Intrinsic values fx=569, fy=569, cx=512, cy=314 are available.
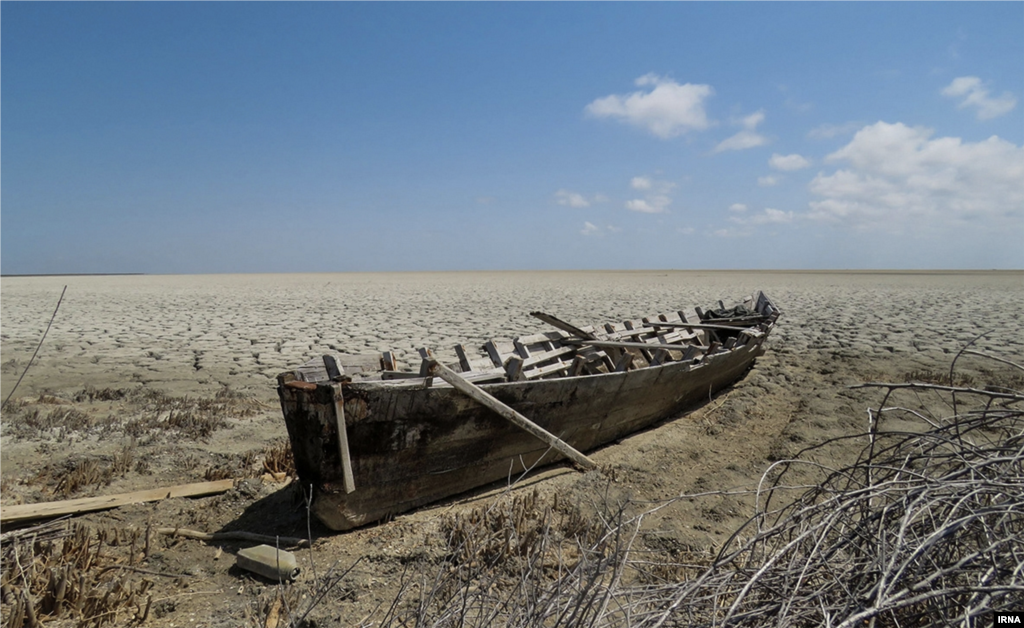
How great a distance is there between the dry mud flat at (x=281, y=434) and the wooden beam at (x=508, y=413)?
7.9 inches

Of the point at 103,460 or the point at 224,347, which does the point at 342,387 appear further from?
the point at 224,347

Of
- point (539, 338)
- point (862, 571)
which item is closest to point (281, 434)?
point (539, 338)

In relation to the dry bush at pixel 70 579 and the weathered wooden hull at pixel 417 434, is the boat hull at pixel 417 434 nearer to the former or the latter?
the weathered wooden hull at pixel 417 434

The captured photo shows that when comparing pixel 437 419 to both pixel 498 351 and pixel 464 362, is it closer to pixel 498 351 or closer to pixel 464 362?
pixel 464 362

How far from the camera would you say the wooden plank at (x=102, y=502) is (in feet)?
12.4

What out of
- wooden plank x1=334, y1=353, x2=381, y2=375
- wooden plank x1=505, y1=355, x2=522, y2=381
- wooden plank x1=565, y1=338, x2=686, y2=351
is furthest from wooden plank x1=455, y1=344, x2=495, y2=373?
wooden plank x1=565, y1=338, x2=686, y2=351

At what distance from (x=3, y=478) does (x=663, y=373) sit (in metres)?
5.91

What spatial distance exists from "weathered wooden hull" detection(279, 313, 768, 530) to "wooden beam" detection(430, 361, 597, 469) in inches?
3.2

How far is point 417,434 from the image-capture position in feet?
13.3

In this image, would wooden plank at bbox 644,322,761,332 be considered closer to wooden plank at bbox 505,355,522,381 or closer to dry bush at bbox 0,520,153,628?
wooden plank at bbox 505,355,522,381

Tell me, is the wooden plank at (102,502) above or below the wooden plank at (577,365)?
below

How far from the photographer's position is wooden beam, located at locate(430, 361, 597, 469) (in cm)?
406

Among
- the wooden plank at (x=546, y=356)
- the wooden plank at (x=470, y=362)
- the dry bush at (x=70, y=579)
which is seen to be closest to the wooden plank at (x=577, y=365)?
the wooden plank at (x=546, y=356)

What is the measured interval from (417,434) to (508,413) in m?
0.75
